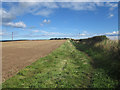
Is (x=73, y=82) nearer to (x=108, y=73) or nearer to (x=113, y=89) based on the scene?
(x=113, y=89)

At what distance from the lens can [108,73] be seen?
7.19 meters

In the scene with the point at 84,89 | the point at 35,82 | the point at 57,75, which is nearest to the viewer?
the point at 84,89

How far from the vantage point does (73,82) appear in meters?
5.97

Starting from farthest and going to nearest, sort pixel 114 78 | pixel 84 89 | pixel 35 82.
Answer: pixel 114 78
pixel 35 82
pixel 84 89

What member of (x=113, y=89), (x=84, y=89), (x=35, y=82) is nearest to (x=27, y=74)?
(x=35, y=82)

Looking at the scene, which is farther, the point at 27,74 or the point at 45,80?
the point at 27,74

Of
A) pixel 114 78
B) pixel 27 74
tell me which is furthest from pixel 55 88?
pixel 114 78

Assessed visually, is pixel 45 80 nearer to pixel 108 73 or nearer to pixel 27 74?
pixel 27 74

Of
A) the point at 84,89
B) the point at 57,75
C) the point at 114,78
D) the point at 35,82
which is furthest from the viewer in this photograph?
the point at 57,75

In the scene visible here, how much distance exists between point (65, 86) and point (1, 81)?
384cm

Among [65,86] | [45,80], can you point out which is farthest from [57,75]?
[65,86]

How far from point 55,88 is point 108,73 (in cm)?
414

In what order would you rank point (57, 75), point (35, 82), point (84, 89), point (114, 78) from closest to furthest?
point (84, 89)
point (35, 82)
point (114, 78)
point (57, 75)

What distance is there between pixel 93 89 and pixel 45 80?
2.75 meters
